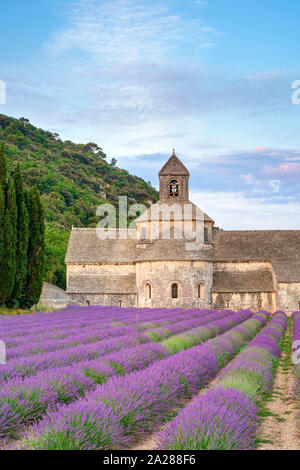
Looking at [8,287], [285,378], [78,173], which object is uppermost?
[78,173]

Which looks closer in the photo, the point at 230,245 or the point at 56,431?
the point at 56,431

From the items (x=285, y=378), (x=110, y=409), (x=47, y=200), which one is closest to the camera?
(x=110, y=409)

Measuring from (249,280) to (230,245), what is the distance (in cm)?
386

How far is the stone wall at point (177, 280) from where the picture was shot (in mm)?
35531

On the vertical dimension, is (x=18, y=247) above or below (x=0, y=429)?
above

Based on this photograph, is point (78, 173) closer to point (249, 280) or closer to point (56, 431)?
point (249, 280)

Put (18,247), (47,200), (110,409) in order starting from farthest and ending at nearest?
1. (47,200)
2. (18,247)
3. (110,409)

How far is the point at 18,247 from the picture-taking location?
90.8 feet

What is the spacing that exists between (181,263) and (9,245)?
519 inches

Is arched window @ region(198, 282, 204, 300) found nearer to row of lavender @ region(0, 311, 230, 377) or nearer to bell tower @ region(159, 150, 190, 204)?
bell tower @ region(159, 150, 190, 204)

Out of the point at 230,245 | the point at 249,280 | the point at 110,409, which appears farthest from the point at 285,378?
the point at 230,245

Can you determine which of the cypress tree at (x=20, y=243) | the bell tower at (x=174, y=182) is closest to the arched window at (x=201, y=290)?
the bell tower at (x=174, y=182)

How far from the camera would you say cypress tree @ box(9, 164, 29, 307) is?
1078 inches

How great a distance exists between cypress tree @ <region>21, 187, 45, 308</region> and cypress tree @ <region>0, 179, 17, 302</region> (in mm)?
2703
